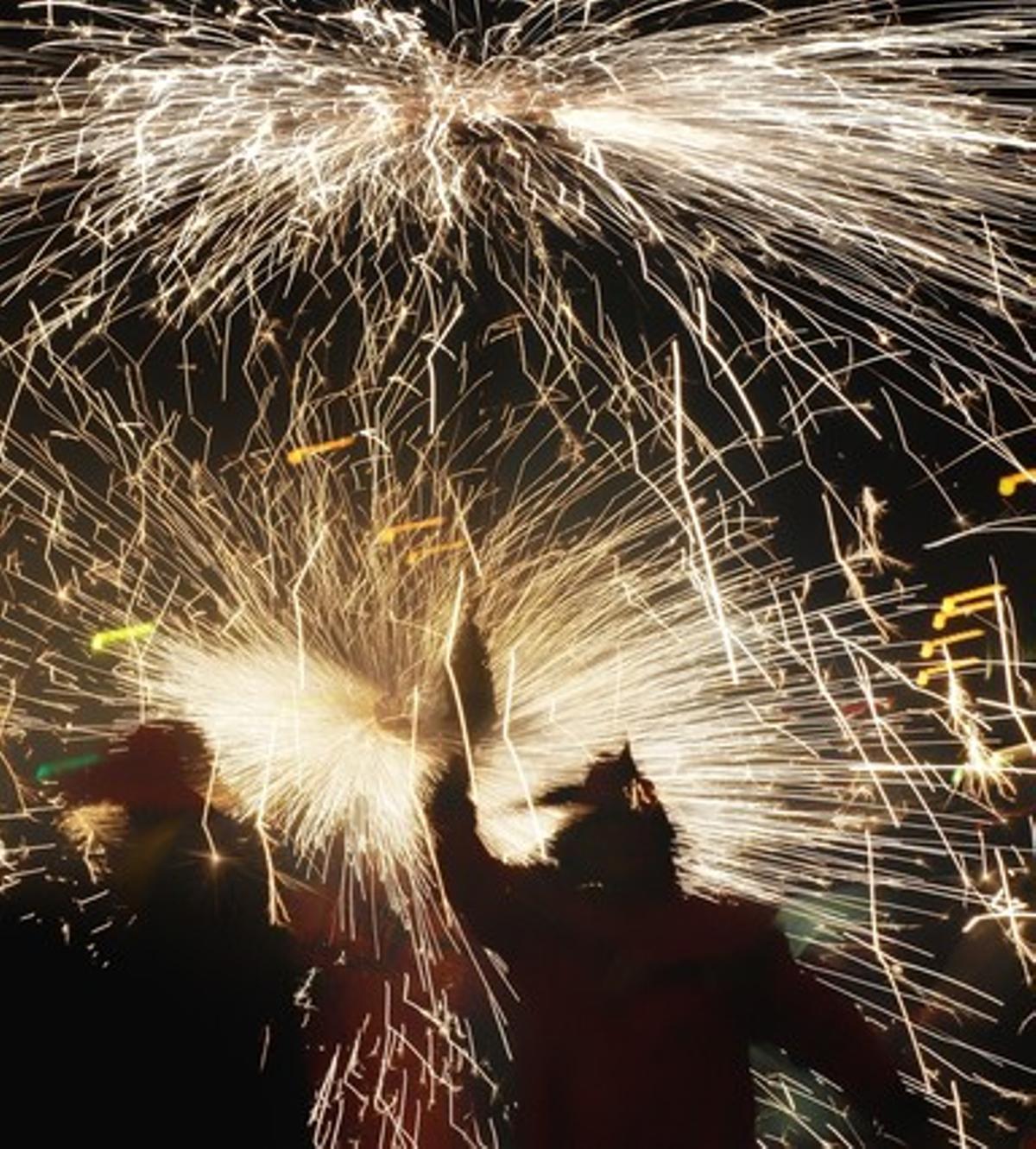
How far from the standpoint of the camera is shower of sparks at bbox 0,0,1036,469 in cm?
353

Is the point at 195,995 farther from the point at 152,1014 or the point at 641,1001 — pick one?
the point at 641,1001

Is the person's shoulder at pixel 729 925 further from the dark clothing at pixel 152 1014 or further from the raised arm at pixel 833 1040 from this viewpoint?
the dark clothing at pixel 152 1014

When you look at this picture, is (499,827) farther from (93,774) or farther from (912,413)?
(912,413)

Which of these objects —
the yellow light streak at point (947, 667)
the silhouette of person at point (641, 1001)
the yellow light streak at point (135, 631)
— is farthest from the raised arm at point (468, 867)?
the yellow light streak at point (135, 631)

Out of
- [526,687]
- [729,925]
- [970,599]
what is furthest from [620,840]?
[970,599]

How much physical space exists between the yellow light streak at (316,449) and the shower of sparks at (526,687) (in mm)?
29

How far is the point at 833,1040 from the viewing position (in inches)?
104

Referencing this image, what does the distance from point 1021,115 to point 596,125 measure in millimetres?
983

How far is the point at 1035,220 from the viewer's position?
137 inches

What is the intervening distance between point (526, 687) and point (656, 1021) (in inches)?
50.3

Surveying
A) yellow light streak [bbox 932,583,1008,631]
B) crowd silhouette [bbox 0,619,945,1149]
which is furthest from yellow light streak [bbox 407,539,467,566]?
yellow light streak [bbox 932,583,1008,631]

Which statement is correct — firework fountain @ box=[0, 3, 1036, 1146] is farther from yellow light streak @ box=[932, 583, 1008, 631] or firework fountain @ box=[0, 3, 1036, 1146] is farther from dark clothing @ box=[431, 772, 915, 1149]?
yellow light streak @ box=[932, 583, 1008, 631]

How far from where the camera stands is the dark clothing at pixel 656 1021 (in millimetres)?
2635

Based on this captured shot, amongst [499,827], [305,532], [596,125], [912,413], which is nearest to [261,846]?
[499,827]
